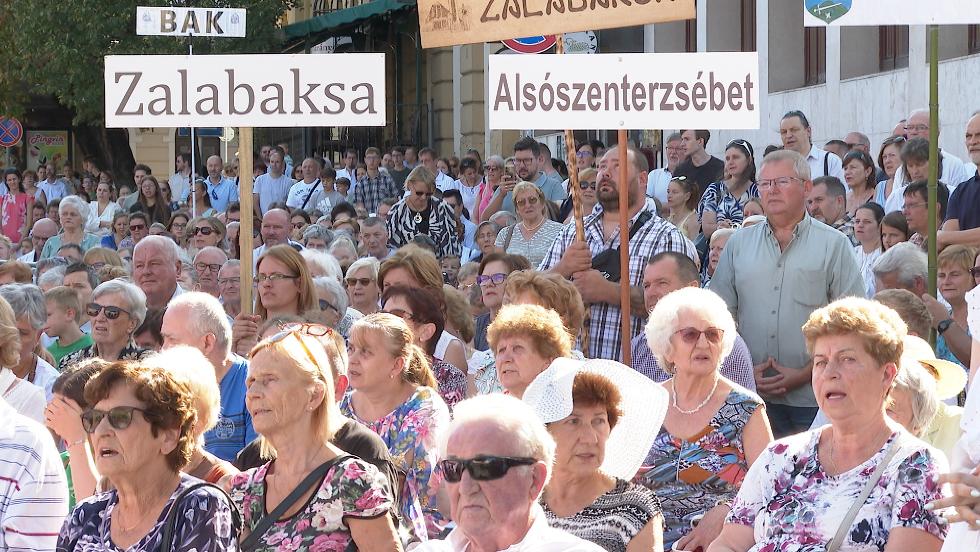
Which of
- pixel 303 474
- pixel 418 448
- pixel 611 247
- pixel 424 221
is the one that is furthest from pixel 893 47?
pixel 303 474

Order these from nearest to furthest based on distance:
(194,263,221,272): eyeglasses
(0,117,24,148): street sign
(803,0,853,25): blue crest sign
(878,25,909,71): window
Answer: (803,0,853,25): blue crest sign, (194,263,221,272): eyeglasses, (878,25,909,71): window, (0,117,24,148): street sign

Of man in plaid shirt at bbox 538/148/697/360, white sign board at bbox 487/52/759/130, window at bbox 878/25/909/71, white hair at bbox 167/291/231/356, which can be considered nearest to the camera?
white hair at bbox 167/291/231/356

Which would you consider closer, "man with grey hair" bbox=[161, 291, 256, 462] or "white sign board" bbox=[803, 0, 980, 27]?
"man with grey hair" bbox=[161, 291, 256, 462]

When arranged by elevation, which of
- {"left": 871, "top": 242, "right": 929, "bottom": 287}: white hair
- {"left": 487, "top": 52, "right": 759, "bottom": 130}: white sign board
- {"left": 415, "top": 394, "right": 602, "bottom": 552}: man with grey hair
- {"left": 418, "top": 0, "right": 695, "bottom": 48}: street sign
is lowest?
{"left": 415, "top": 394, "right": 602, "bottom": 552}: man with grey hair

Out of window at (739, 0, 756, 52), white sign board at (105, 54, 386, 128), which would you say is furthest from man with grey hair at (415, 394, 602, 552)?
window at (739, 0, 756, 52)

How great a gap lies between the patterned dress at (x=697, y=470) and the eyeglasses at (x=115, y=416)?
A: 1.92 metres

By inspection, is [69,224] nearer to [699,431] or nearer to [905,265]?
[905,265]

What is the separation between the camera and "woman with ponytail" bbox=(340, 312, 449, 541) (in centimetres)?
550

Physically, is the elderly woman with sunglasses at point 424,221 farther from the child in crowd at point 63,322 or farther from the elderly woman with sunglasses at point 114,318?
the elderly woman with sunglasses at point 114,318

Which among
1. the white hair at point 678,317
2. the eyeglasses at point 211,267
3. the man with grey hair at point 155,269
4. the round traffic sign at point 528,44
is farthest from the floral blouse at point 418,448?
the round traffic sign at point 528,44

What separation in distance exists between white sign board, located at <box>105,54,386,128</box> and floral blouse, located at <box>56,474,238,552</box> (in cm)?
370

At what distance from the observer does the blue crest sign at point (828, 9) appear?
6605 mm

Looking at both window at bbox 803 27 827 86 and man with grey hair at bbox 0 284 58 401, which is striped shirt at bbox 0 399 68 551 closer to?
man with grey hair at bbox 0 284 58 401

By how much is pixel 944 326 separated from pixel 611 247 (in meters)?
1.98
